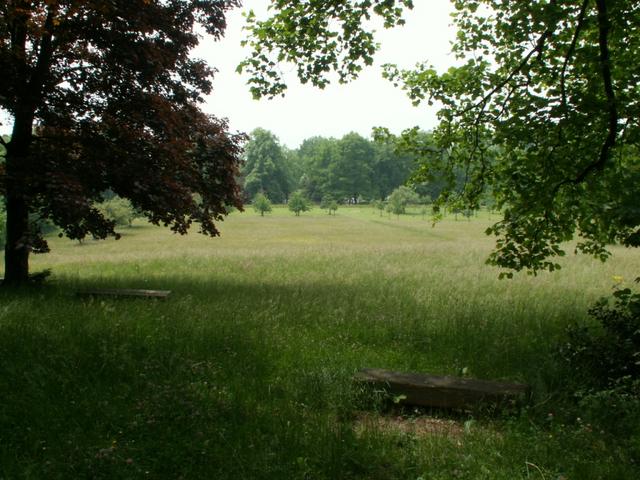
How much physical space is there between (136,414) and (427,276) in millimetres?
12268

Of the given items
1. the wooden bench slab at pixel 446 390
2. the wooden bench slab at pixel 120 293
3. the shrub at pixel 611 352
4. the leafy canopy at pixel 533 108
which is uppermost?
the leafy canopy at pixel 533 108

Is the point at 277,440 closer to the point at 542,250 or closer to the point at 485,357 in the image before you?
the point at 485,357

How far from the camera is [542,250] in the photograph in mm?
8094

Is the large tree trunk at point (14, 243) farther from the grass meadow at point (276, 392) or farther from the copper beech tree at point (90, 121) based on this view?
the grass meadow at point (276, 392)

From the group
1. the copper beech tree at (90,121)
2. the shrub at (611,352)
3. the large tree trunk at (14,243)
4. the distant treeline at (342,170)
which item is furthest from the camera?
the distant treeline at (342,170)

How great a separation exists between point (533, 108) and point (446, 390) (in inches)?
172

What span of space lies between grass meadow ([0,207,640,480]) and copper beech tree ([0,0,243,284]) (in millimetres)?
2188

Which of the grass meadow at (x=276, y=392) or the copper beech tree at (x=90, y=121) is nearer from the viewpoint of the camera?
the grass meadow at (x=276, y=392)

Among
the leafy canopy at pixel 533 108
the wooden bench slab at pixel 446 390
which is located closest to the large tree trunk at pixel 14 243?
the leafy canopy at pixel 533 108

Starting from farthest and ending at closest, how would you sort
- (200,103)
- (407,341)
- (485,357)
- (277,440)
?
(200,103), (407,341), (485,357), (277,440)

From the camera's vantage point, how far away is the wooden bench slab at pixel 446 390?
5277mm

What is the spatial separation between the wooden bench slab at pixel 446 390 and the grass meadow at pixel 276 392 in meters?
0.16

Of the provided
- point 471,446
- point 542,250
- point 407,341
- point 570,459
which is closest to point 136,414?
point 471,446

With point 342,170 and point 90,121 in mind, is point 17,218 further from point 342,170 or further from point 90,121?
point 342,170
